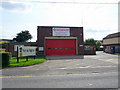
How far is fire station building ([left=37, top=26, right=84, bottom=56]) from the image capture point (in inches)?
1086

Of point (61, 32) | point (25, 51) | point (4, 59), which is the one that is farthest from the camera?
point (61, 32)

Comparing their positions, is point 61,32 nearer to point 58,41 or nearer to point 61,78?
point 58,41

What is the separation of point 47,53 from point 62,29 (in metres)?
6.26

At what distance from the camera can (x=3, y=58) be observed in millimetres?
12609

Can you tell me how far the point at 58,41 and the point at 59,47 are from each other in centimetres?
134

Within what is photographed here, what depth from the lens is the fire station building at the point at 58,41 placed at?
90.5 feet

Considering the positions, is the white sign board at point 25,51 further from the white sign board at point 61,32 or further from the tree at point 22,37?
the tree at point 22,37

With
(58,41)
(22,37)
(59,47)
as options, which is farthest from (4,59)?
(22,37)

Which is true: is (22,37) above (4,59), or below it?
above

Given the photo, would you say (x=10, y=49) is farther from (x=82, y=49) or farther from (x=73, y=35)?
(x=82, y=49)

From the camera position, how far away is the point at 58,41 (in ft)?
91.5

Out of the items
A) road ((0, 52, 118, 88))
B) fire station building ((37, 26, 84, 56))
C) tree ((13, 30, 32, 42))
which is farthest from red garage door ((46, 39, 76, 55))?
tree ((13, 30, 32, 42))

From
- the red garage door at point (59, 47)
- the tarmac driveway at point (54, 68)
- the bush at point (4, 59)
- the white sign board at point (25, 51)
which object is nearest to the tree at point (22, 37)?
the red garage door at point (59, 47)

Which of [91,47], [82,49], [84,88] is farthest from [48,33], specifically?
[84,88]
